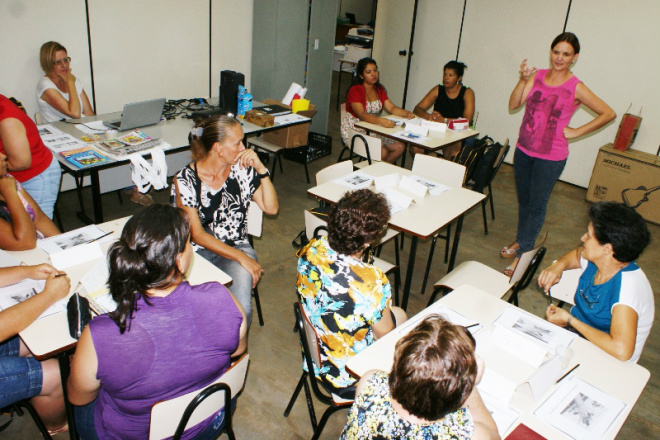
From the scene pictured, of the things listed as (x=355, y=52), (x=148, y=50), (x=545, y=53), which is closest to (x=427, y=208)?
(x=148, y=50)

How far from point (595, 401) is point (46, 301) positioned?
6.67ft

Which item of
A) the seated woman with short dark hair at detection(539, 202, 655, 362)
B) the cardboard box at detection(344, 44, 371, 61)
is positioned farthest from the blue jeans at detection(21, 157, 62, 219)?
the cardboard box at detection(344, 44, 371, 61)

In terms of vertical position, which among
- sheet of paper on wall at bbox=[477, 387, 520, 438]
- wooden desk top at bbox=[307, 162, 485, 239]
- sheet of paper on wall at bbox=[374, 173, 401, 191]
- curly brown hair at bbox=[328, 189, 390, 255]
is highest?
curly brown hair at bbox=[328, 189, 390, 255]

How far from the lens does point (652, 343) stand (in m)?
3.37

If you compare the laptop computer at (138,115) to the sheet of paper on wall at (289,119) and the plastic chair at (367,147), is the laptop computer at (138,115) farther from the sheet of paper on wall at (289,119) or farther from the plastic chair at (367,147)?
the plastic chair at (367,147)

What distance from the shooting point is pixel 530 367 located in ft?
6.07

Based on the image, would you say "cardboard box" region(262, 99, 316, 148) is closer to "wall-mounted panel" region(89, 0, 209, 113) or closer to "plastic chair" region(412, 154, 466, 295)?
"wall-mounted panel" region(89, 0, 209, 113)

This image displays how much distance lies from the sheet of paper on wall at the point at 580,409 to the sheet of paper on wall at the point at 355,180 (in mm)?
1878

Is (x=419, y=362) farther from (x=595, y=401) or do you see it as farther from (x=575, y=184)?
(x=575, y=184)

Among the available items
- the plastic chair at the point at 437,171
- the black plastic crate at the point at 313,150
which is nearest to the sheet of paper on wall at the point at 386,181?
the plastic chair at the point at 437,171

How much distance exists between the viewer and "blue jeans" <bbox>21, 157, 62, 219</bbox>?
306cm

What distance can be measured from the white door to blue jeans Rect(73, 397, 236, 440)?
6.45m

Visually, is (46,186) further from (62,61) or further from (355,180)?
(355,180)

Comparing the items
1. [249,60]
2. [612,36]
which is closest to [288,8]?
[249,60]
